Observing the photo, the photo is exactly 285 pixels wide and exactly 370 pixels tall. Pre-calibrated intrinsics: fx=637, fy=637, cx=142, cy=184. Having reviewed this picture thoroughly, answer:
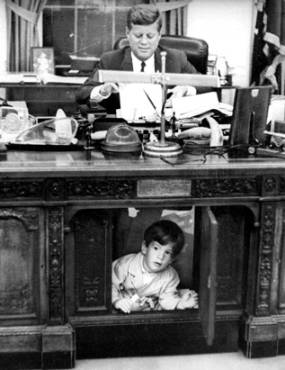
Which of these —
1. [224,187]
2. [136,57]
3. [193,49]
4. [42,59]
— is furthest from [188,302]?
[42,59]

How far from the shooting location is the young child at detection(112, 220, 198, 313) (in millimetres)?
3031

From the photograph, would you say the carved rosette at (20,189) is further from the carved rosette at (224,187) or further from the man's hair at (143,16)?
the man's hair at (143,16)

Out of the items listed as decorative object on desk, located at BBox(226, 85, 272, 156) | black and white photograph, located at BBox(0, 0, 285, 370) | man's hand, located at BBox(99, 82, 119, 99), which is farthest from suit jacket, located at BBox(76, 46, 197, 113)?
decorative object on desk, located at BBox(226, 85, 272, 156)

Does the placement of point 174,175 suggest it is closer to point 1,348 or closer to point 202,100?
point 202,100

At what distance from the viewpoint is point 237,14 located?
23.7 feet

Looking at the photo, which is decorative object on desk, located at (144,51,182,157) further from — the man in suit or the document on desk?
the man in suit

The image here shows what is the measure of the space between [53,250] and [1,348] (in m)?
0.52

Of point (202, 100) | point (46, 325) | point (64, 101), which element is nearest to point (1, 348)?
point (46, 325)

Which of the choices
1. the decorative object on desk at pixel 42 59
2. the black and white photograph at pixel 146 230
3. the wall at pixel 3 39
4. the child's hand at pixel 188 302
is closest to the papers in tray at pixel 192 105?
the black and white photograph at pixel 146 230

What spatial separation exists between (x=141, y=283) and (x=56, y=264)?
47 cm

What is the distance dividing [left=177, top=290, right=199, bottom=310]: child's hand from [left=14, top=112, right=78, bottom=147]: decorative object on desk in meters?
0.92

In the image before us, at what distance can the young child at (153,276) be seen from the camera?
3031 millimetres

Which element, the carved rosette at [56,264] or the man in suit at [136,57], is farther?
the man in suit at [136,57]

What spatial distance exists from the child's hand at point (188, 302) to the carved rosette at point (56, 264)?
582mm
